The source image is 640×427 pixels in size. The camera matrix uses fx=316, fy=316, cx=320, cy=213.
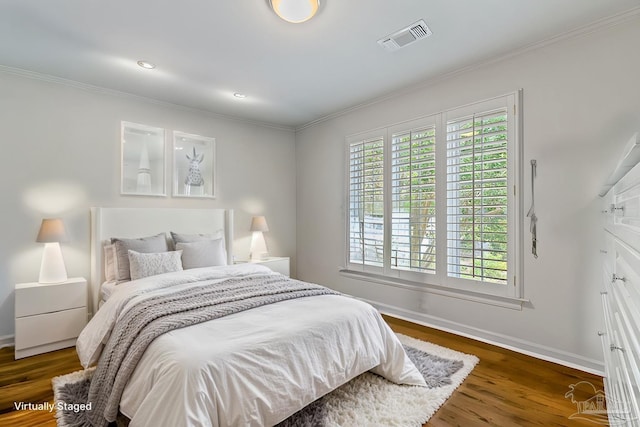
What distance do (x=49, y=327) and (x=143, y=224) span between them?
1.23m

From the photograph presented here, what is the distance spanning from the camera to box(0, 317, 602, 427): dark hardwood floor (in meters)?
1.85

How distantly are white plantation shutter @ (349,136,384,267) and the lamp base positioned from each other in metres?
3.10

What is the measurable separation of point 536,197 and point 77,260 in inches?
173

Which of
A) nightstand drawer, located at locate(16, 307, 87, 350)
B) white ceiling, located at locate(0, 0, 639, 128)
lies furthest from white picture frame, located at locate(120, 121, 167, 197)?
nightstand drawer, located at locate(16, 307, 87, 350)

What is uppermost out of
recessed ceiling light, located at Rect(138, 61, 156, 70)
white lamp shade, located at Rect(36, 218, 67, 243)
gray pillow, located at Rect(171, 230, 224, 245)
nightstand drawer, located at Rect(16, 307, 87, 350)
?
recessed ceiling light, located at Rect(138, 61, 156, 70)

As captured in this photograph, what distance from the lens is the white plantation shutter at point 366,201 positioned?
3818 mm

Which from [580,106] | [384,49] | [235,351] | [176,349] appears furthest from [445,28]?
[176,349]

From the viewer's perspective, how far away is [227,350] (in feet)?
5.06

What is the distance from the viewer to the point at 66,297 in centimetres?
291

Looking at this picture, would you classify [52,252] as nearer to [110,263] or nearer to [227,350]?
[110,263]

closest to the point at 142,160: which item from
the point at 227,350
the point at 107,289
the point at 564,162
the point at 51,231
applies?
the point at 51,231

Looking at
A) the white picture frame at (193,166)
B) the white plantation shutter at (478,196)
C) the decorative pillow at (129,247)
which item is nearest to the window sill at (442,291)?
the white plantation shutter at (478,196)

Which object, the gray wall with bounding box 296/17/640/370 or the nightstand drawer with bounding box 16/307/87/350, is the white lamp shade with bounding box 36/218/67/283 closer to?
the nightstand drawer with bounding box 16/307/87/350

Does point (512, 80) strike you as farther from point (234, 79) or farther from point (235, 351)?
point (235, 351)
